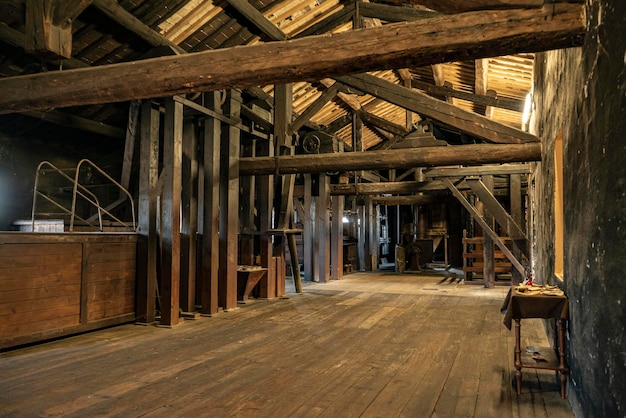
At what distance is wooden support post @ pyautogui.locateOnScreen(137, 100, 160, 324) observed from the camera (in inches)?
225

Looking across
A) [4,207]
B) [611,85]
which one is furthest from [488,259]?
[4,207]

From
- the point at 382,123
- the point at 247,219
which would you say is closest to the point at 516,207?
the point at 382,123

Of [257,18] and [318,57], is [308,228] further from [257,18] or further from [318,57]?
[318,57]

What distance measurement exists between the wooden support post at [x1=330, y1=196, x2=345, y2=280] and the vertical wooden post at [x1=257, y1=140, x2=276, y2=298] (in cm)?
363

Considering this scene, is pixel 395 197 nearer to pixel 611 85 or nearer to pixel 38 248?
pixel 38 248

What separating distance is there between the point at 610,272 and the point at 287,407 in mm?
2012

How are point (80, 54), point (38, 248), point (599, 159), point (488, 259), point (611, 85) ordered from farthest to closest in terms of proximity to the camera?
point (488, 259) → point (80, 54) → point (38, 248) → point (599, 159) → point (611, 85)

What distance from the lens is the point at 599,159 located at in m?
2.29

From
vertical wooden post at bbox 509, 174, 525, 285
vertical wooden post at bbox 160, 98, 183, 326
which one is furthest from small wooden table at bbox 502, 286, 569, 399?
vertical wooden post at bbox 509, 174, 525, 285

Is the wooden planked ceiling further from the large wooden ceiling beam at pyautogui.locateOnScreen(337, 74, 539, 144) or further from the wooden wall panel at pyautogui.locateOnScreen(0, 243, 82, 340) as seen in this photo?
the wooden wall panel at pyautogui.locateOnScreen(0, 243, 82, 340)

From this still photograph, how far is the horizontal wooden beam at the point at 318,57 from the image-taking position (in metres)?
2.70

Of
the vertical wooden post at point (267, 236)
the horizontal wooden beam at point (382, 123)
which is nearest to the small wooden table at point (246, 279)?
the vertical wooden post at point (267, 236)

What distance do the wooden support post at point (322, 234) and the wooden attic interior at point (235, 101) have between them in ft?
0.11

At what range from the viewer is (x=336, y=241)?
1157cm
